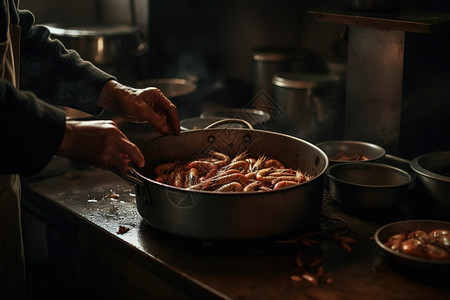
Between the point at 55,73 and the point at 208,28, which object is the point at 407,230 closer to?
the point at 55,73

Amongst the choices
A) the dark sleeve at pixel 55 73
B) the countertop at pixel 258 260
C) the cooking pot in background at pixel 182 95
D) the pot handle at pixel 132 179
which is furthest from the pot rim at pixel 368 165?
the cooking pot in background at pixel 182 95

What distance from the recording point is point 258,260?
253cm

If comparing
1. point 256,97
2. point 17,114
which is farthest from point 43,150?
point 256,97

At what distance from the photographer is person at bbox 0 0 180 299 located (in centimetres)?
212

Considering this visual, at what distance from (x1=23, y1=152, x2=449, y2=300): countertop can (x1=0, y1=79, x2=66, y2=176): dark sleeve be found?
714mm

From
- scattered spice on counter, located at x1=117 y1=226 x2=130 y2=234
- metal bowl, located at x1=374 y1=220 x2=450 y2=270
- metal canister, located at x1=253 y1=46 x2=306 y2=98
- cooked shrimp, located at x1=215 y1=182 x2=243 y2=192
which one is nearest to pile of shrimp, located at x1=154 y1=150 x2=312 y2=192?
cooked shrimp, located at x1=215 y1=182 x2=243 y2=192

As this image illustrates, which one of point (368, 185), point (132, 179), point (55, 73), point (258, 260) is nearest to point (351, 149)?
point (368, 185)

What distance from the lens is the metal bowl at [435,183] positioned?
278cm

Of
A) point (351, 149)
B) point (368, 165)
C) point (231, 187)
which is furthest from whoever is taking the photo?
point (351, 149)

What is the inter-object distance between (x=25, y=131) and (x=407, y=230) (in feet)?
5.44

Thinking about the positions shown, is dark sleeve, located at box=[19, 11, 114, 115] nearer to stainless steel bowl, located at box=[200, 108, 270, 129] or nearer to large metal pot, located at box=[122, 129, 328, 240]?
large metal pot, located at box=[122, 129, 328, 240]

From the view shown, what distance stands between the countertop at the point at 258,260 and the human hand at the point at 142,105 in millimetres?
495

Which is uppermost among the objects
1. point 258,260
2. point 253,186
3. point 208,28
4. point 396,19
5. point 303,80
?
point 396,19

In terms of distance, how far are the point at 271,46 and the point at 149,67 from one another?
4.09 ft
